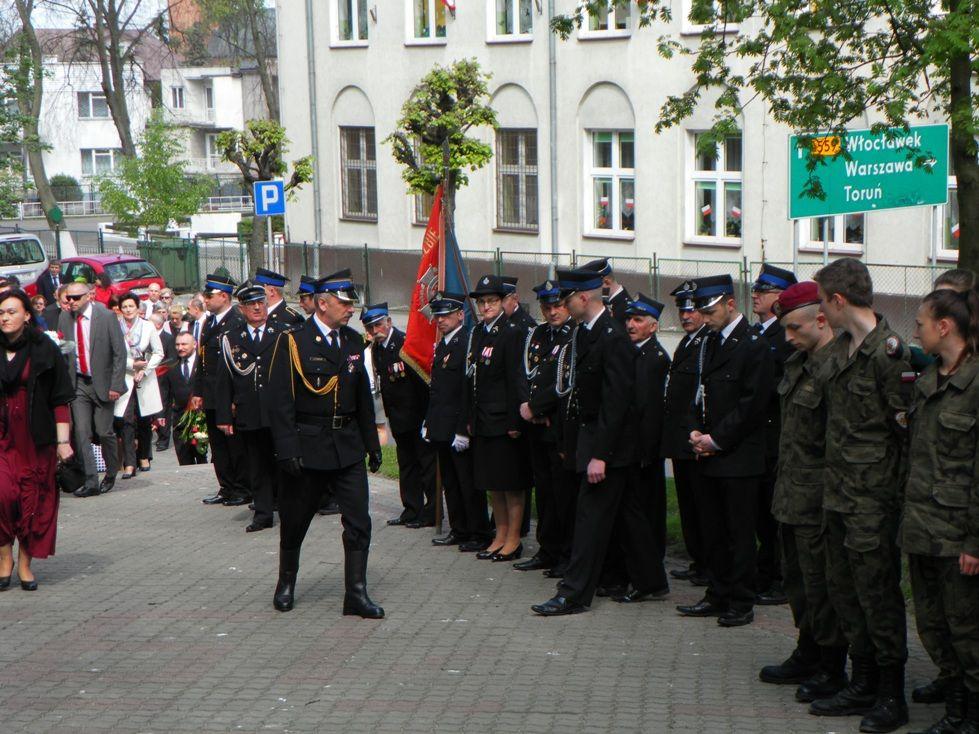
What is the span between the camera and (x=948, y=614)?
5914 millimetres

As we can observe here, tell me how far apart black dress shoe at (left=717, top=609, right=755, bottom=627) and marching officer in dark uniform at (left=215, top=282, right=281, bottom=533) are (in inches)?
180

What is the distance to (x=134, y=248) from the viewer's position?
46.9 metres

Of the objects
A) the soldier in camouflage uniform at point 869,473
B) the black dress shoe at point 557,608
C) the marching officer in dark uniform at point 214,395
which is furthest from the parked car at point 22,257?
the soldier in camouflage uniform at point 869,473

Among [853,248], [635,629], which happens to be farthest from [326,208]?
[635,629]

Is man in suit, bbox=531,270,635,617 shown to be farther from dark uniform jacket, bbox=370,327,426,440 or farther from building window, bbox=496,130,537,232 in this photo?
building window, bbox=496,130,537,232

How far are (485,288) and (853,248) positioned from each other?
17628mm

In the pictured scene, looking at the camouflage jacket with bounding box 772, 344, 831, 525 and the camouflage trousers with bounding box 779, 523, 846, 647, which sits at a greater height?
the camouflage jacket with bounding box 772, 344, 831, 525

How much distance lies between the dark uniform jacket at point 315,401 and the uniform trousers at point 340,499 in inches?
4.8

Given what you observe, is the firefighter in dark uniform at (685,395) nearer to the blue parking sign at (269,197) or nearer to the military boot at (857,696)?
the military boot at (857,696)

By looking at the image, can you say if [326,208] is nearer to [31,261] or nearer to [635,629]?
[31,261]

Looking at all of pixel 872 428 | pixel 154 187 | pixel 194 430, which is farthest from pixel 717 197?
pixel 872 428

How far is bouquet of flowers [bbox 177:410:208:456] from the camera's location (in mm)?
14477

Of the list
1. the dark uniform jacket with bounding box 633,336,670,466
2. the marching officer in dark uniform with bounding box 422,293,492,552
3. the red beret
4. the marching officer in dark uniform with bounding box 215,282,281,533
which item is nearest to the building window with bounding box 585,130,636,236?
the marching officer in dark uniform with bounding box 215,282,281,533

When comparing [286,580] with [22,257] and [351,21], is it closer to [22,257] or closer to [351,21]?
[22,257]
